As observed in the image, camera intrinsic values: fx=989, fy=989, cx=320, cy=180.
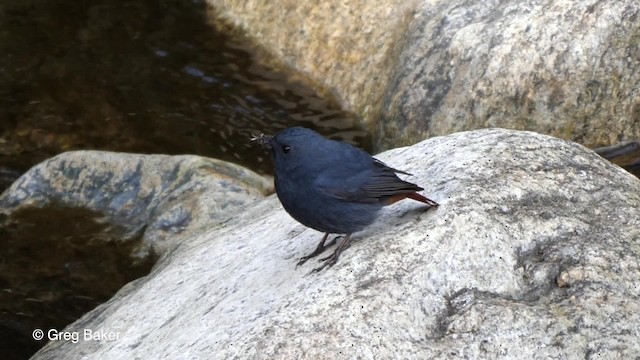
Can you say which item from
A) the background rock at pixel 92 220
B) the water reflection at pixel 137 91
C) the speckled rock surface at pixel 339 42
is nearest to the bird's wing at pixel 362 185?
the background rock at pixel 92 220

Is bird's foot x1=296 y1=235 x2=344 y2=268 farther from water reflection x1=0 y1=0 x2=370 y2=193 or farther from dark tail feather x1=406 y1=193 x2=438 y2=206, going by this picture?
water reflection x1=0 y1=0 x2=370 y2=193

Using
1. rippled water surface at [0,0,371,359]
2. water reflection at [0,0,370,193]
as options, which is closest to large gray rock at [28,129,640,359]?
rippled water surface at [0,0,371,359]

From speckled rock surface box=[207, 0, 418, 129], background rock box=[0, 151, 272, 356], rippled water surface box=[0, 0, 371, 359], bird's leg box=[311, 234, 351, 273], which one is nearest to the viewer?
bird's leg box=[311, 234, 351, 273]

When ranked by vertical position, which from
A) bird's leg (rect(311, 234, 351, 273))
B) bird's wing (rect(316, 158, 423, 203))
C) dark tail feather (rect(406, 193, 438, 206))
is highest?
bird's wing (rect(316, 158, 423, 203))

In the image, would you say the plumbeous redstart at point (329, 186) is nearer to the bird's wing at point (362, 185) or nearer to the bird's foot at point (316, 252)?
the bird's wing at point (362, 185)

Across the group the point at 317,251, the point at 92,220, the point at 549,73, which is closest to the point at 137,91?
the point at 92,220

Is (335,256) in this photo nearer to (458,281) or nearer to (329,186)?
(329,186)
